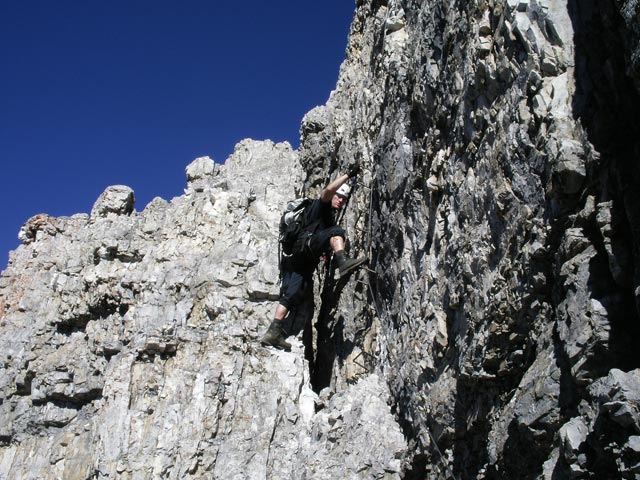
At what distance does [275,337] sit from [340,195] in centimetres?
314

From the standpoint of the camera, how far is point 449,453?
28.9 ft

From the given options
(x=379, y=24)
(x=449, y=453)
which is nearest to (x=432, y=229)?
(x=449, y=453)

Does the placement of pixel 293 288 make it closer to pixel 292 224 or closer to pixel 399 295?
pixel 292 224

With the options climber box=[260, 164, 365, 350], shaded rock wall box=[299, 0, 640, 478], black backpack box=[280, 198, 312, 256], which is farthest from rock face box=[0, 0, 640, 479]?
black backpack box=[280, 198, 312, 256]

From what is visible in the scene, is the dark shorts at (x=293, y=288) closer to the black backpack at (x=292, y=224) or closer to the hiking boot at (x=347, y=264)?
the black backpack at (x=292, y=224)

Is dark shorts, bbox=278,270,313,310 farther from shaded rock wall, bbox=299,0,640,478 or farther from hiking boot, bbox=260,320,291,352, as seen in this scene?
shaded rock wall, bbox=299,0,640,478

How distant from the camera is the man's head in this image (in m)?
13.2

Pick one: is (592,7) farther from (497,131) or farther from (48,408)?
(48,408)

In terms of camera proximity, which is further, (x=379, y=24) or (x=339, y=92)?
(x=339, y=92)

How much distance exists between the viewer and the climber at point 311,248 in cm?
1290

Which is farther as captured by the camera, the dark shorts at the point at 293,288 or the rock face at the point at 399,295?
the dark shorts at the point at 293,288

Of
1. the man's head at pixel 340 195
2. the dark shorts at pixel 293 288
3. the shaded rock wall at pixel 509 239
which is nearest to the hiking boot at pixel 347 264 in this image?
the shaded rock wall at pixel 509 239

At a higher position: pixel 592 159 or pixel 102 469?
pixel 592 159

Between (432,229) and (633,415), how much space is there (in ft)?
16.3
